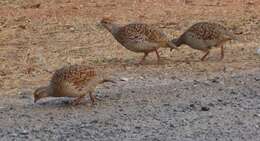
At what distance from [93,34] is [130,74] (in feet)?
10.0

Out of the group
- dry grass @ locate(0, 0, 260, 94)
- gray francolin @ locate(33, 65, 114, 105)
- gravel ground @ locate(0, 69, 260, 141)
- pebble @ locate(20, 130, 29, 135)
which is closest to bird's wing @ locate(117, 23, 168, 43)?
dry grass @ locate(0, 0, 260, 94)

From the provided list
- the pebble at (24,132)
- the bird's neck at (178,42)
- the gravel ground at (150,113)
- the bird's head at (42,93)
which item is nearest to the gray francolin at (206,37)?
the bird's neck at (178,42)

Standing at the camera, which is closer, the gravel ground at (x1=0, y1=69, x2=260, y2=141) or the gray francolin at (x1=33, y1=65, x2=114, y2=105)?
the gravel ground at (x1=0, y1=69, x2=260, y2=141)

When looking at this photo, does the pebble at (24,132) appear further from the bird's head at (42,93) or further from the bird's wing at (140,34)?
the bird's wing at (140,34)

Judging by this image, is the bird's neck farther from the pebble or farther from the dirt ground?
the pebble

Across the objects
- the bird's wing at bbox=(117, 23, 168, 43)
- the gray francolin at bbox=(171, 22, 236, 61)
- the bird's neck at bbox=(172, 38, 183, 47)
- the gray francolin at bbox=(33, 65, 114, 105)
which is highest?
the gray francolin at bbox=(33, 65, 114, 105)

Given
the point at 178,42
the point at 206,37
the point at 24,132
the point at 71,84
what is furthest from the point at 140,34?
the point at 24,132

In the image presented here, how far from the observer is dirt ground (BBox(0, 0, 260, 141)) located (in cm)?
893

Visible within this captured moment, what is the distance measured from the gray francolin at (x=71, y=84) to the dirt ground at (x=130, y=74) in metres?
0.19

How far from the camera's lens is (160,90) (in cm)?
1077

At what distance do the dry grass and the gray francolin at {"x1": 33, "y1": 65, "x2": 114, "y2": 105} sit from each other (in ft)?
4.21

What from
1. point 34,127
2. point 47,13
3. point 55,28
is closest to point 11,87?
point 34,127

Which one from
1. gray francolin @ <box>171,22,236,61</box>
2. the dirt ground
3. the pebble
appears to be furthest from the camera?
gray francolin @ <box>171,22,236,61</box>

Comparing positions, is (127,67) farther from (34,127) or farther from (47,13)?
(47,13)
